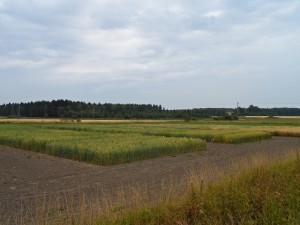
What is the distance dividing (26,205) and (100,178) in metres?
4.76

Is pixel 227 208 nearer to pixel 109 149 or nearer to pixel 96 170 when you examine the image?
pixel 96 170

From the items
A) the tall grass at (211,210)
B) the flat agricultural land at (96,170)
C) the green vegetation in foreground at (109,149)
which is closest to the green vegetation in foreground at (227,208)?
the tall grass at (211,210)

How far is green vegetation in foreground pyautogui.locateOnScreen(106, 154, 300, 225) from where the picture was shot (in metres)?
6.38

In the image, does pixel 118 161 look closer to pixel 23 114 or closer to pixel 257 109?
pixel 23 114

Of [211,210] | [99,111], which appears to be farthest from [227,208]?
[99,111]

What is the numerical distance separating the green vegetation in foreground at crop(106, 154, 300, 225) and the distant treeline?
369 feet

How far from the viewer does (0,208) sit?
9227 millimetres

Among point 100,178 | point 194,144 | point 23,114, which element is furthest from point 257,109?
point 100,178

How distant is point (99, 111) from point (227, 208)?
138481 mm

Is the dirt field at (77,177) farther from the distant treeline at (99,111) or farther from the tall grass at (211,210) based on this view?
the distant treeline at (99,111)

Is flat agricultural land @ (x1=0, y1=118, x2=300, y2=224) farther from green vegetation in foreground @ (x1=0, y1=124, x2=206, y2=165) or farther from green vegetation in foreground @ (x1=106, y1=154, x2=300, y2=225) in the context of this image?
green vegetation in foreground @ (x1=106, y1=154, x2=300, y2=225)

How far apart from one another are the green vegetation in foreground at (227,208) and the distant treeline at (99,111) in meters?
113

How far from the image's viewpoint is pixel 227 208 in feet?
23.4

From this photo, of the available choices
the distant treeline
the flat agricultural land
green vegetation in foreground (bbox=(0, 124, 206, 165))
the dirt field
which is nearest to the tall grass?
the flat agricultural land
